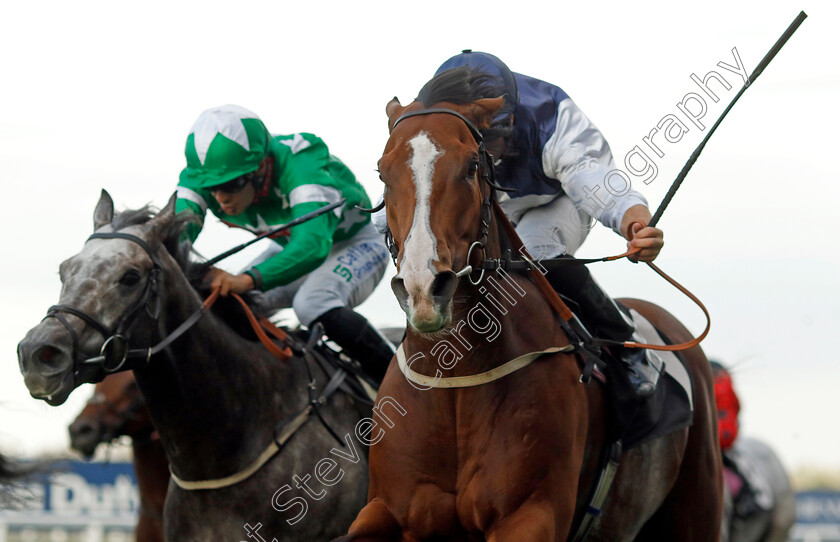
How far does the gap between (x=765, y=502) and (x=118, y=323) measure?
4825mm

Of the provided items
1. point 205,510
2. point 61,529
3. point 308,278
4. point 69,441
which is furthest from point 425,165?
point 61,529

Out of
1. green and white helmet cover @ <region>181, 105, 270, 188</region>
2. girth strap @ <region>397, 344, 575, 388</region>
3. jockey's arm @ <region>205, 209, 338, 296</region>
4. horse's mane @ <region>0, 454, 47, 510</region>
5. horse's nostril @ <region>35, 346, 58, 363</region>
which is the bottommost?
horse's mane @ <region>0, 454, 47, 510</region>

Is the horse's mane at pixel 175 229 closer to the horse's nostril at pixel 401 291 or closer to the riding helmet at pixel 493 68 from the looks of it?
the riding helmet at pixel 493 68

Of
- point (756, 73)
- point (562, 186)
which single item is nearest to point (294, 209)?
point (562, 186)

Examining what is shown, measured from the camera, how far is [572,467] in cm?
342

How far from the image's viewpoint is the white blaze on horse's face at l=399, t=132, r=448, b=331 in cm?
281

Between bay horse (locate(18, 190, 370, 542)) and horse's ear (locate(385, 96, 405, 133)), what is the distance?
145cm

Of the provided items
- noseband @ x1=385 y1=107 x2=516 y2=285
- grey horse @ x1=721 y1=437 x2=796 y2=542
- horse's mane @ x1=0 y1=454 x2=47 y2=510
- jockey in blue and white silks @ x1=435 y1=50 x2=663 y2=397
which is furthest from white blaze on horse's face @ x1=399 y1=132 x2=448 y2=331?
grey horse @ x1=721 y1=437 x2=796 y2=542

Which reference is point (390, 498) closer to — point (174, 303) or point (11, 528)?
point (174, 303)

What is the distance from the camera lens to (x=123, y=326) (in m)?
4.33

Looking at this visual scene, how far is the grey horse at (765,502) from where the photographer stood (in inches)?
286

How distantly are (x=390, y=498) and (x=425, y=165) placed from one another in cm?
110

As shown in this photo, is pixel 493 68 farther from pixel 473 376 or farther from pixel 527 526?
pixel 527 526

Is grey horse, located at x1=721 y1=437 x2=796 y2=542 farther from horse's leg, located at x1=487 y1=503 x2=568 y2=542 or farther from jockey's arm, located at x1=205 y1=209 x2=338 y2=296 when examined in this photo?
horse's leg, located at x1=487 y1=503 x2=568 y2=542
